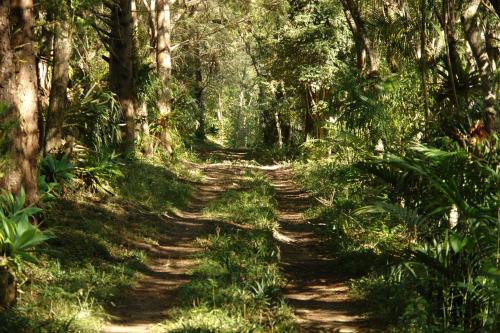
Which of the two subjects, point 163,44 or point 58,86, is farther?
point 163,44

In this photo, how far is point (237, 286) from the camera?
758cm

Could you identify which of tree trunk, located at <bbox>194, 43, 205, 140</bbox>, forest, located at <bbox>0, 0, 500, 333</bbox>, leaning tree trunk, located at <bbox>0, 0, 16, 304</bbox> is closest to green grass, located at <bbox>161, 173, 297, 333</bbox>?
forest, located at <bbox>0, 0, 500, 333</bbox>

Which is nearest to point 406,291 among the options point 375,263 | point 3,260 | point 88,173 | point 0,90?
point 375,263

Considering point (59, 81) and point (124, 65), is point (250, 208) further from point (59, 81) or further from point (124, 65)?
point (124, 65)

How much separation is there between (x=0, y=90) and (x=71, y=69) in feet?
20.9

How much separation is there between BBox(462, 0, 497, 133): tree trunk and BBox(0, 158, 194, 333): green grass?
5.00m

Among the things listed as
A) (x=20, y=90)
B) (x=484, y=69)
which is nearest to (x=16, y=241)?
(x=20, y=90)

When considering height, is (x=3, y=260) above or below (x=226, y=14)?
below

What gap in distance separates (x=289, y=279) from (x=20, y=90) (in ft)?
14.6

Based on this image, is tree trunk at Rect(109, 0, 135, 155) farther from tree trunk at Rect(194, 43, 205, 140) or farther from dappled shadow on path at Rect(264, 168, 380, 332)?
tree trunk at Rect(194, 43, 205, 140)

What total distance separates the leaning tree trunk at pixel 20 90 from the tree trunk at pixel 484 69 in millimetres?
5769

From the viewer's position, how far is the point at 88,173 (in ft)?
→ 39.7

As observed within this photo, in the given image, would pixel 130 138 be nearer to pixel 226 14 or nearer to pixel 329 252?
pixel 329 252

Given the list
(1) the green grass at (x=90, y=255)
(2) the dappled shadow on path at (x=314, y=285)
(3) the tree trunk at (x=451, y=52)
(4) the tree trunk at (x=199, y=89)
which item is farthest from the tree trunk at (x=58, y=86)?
(4) the tree trunk at (x=199, y=89)
